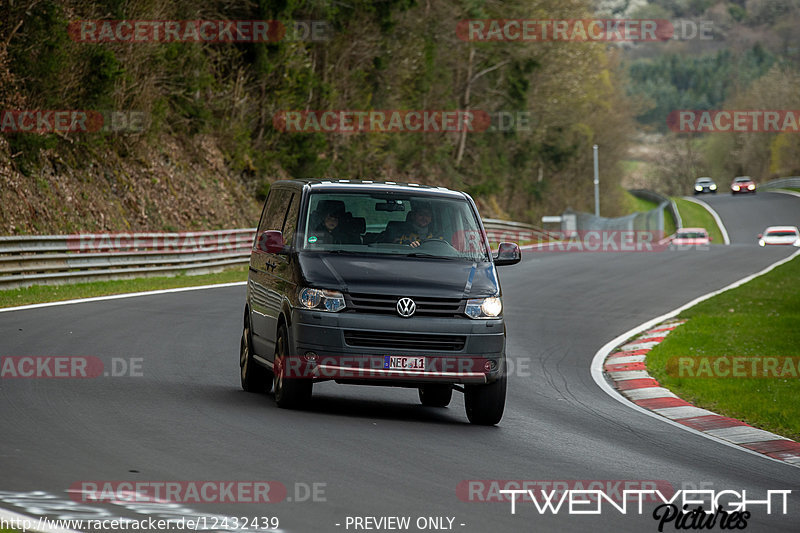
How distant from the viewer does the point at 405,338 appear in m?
9.62

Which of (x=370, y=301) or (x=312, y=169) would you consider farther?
(x=312, y=169)

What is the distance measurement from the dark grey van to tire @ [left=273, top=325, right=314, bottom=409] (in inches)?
0.5

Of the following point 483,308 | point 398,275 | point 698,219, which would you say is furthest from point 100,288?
point 698,219

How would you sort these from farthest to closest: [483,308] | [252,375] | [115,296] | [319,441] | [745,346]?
[115,296] → [745,346] → [252,375] → [483,308] → [319,441]

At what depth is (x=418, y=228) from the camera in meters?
10.6

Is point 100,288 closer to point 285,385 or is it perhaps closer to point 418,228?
point 418,228

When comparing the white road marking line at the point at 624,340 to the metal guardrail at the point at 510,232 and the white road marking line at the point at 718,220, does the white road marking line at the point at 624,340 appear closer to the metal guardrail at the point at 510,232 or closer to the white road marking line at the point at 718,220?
the metal guardrail at the point at 510,232

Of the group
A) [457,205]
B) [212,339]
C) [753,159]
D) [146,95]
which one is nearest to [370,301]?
[457,205]

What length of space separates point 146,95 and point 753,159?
118129mm

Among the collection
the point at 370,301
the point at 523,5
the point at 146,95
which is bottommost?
the point at 370,301

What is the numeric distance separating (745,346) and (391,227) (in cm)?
862

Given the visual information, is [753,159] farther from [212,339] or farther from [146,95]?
[212,339]

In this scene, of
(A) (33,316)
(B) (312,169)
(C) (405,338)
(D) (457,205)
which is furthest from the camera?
(B) (312,169)

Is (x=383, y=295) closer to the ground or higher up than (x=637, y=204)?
higher up
